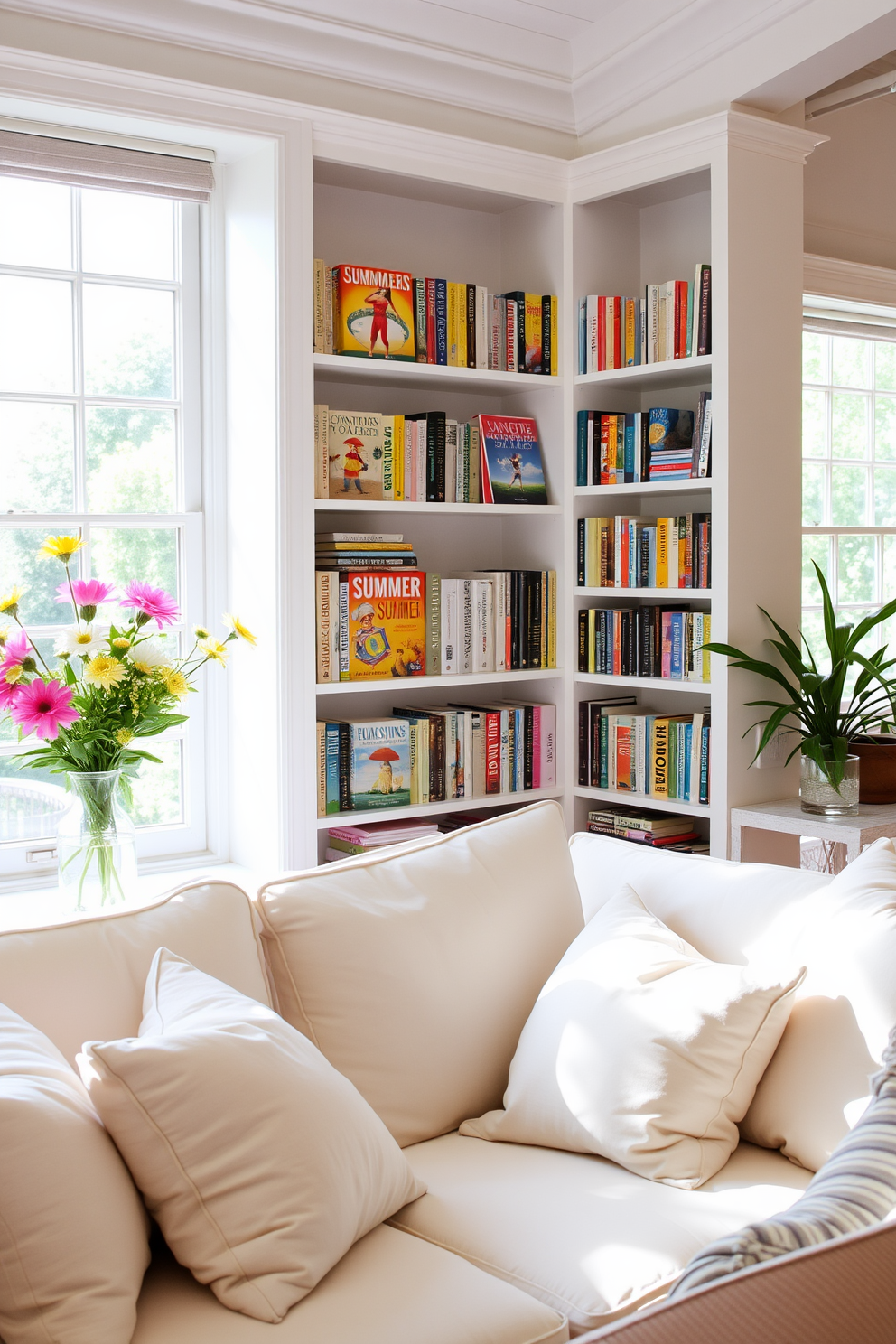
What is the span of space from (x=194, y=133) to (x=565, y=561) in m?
1.43

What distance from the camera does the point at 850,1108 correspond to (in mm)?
1554

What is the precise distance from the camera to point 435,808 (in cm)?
311

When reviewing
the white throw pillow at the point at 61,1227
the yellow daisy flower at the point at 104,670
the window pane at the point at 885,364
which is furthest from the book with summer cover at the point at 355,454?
the window pane at the point at 885,364

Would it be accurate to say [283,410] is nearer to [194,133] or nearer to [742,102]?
[194,133]

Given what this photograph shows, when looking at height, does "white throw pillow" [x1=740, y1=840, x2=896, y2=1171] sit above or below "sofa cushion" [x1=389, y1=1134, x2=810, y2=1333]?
above

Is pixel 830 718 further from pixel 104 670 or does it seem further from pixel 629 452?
pixel 104 670

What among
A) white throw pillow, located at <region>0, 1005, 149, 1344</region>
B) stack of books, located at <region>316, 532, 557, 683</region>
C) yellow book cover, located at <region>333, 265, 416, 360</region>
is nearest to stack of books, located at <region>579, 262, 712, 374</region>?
yellow book cover, located at <region>333, 265, 416, 360</region>

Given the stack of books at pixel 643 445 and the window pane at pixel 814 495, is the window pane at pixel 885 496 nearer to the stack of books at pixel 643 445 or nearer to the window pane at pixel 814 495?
the window pane at pixel 814 495

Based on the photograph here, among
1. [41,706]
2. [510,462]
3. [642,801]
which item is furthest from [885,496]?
[41,706]

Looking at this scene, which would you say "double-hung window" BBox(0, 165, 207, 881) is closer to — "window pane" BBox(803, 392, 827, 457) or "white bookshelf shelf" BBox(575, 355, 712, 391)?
"white bookshelf shelf" BBox(575, 355, 712, 391)

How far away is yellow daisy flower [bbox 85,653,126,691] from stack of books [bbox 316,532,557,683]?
94cm

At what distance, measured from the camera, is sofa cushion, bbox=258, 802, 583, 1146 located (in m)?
1.72

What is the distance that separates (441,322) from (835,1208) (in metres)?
2.72

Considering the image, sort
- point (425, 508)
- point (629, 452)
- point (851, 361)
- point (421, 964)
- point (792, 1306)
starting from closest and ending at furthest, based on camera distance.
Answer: point (792, 1306) → point (421, 964) → point (425, 508) → point (629, 452) → point (851, 361)
